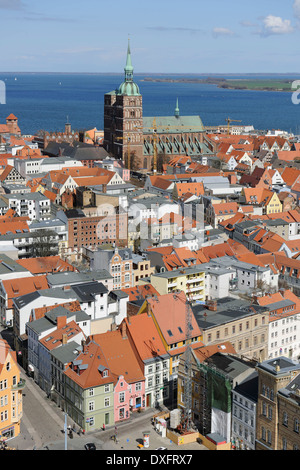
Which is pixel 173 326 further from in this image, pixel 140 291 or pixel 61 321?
pixel 140 291

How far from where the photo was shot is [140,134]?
82.6 metres

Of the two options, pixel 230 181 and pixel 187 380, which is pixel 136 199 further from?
pixel 187 380

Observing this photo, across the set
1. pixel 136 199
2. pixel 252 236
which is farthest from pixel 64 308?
pixel 136 199

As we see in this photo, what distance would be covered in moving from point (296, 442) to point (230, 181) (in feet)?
155

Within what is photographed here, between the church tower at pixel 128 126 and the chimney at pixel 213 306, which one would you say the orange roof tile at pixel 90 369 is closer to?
the chimney at pixel 213 306

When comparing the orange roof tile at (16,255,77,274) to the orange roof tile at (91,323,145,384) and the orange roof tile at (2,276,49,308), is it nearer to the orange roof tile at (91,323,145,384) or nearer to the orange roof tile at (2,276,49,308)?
the orange roof tile at (2,276,49,308)

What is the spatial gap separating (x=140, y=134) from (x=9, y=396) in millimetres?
59545

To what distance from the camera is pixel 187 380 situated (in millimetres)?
27500

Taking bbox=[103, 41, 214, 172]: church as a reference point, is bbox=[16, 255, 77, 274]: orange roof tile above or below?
below

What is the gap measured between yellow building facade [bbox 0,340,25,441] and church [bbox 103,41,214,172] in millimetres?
56884

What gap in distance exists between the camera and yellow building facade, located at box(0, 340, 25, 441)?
84.8 feet

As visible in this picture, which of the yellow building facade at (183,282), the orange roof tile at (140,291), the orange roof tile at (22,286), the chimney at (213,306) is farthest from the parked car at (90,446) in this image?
the yellow building facade at (183,282)

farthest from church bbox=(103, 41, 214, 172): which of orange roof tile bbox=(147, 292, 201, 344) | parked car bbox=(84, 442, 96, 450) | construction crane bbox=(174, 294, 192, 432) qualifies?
parked car bbox=(84, 442, 96, 450)
